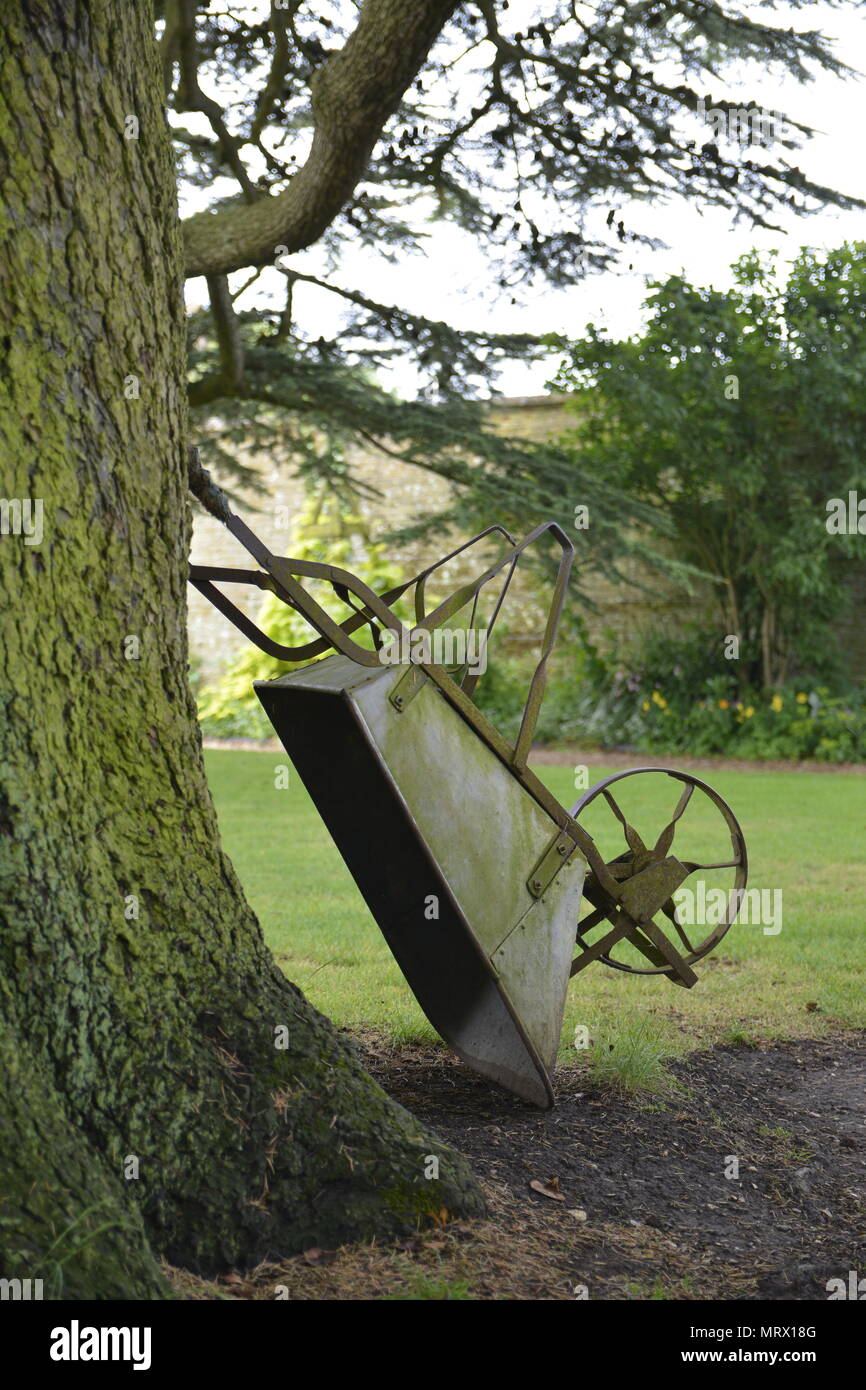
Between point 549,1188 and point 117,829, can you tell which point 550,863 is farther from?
point 117,829

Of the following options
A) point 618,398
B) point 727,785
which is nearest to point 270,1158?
point 727,785

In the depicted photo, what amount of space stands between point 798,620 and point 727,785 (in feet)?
12.2

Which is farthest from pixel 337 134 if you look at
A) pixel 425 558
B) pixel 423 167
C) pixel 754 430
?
pixel 425 558

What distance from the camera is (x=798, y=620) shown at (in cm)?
1373

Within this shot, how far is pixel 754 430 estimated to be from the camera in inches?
526

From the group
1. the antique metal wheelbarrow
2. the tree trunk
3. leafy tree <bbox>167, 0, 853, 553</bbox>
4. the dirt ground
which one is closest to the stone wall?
leafy tree <bbox>167, 0, 853, 553</bbox>

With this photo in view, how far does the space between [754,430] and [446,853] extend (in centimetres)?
1169

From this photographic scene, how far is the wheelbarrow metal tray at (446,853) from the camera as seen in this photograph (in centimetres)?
269

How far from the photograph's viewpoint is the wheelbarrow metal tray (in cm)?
269

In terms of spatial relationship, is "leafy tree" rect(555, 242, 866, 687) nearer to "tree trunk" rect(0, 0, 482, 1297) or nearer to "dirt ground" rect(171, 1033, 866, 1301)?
"dirt ground" rect(171, 1033, 866, 1301)

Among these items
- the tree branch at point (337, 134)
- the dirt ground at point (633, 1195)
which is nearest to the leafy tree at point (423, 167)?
the tree branch at point (337, 134)

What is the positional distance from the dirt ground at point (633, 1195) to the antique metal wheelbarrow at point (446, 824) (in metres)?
0.24

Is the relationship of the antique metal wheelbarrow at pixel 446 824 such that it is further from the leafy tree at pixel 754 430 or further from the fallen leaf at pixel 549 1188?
the leafy tree at pixel 754 430

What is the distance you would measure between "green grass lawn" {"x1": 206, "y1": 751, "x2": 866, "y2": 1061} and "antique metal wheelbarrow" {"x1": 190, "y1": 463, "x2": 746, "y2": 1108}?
2.67 ft
